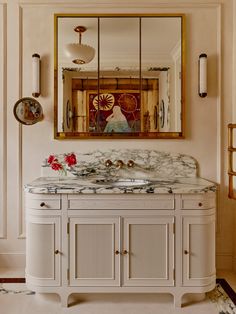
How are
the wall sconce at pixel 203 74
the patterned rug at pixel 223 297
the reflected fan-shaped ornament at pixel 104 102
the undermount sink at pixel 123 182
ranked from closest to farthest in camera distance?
the patterned rug at pixel 223 297 → the undermount sink at pixel 123 182 → the wall sconce at pixel 203 74 → the reflected fan-shaped ornament at pixel 104 102

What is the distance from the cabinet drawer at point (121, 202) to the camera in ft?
7.23

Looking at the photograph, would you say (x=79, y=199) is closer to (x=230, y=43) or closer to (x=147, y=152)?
(x=147, y=152)

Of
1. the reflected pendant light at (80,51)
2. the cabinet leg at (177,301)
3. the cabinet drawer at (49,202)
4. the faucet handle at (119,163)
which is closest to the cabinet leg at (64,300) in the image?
the cabinet drawer at (49,202)

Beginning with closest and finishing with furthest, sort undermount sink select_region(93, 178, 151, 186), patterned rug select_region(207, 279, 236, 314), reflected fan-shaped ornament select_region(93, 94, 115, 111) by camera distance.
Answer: patterned rug select_region(207, 279, 236, 314) < undermount sink select_region(93, 178, 151, 186) < reflected fan-shaped ornament select_region(93, 94, 115, 111)

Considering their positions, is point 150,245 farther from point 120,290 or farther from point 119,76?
point 119,76

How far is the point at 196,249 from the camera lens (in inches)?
87.0

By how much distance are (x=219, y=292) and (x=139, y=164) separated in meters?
1.22

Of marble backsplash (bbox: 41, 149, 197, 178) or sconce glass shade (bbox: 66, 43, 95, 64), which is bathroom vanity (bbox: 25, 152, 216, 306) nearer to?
marble backsplash (bbox: 41, 149, 197, 178)

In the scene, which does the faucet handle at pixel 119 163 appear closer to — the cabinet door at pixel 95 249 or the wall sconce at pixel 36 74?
the cabinet door at pixel 95 249

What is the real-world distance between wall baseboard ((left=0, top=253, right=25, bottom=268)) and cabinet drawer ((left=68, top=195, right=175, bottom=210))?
1.03m

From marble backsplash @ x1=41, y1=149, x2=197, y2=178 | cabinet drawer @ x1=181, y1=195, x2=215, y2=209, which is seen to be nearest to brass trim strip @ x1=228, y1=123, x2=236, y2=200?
marble backsplash @ x1=41, y1=149, x2=197, y2=178

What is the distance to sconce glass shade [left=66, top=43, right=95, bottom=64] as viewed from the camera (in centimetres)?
281

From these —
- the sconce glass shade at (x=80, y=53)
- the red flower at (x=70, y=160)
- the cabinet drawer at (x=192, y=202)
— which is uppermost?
the sconce glass shade at (x=80, y=53)

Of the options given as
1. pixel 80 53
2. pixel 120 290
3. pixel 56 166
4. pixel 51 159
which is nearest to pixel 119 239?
pixel 120 290
